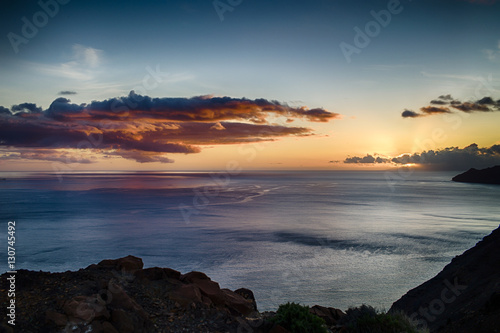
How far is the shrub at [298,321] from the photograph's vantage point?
744 cm

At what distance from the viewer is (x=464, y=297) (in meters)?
11.0

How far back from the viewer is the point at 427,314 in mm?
11281

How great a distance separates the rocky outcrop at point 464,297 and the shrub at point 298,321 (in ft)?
12.9

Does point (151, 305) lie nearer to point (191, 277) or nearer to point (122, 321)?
point (122, 321)

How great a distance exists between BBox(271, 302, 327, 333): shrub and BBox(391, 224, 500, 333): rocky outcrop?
3933 millimetres

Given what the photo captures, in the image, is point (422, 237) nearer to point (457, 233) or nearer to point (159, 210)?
point (457, 233)

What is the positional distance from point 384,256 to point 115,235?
22.2 m

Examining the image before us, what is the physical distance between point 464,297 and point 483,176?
149m

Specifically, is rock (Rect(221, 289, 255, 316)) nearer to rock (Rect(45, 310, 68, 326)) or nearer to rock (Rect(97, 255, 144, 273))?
rock (Rect(97, 255, 144, 273))

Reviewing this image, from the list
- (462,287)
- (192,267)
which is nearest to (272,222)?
(192,267)

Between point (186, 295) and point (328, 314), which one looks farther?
point (328, 314)

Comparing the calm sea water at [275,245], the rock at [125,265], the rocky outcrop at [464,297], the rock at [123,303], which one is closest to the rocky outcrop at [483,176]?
the calm sea water at [275,245]

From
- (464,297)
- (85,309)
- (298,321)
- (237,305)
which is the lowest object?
(464,297)

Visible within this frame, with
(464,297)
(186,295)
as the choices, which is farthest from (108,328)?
(464,297)
